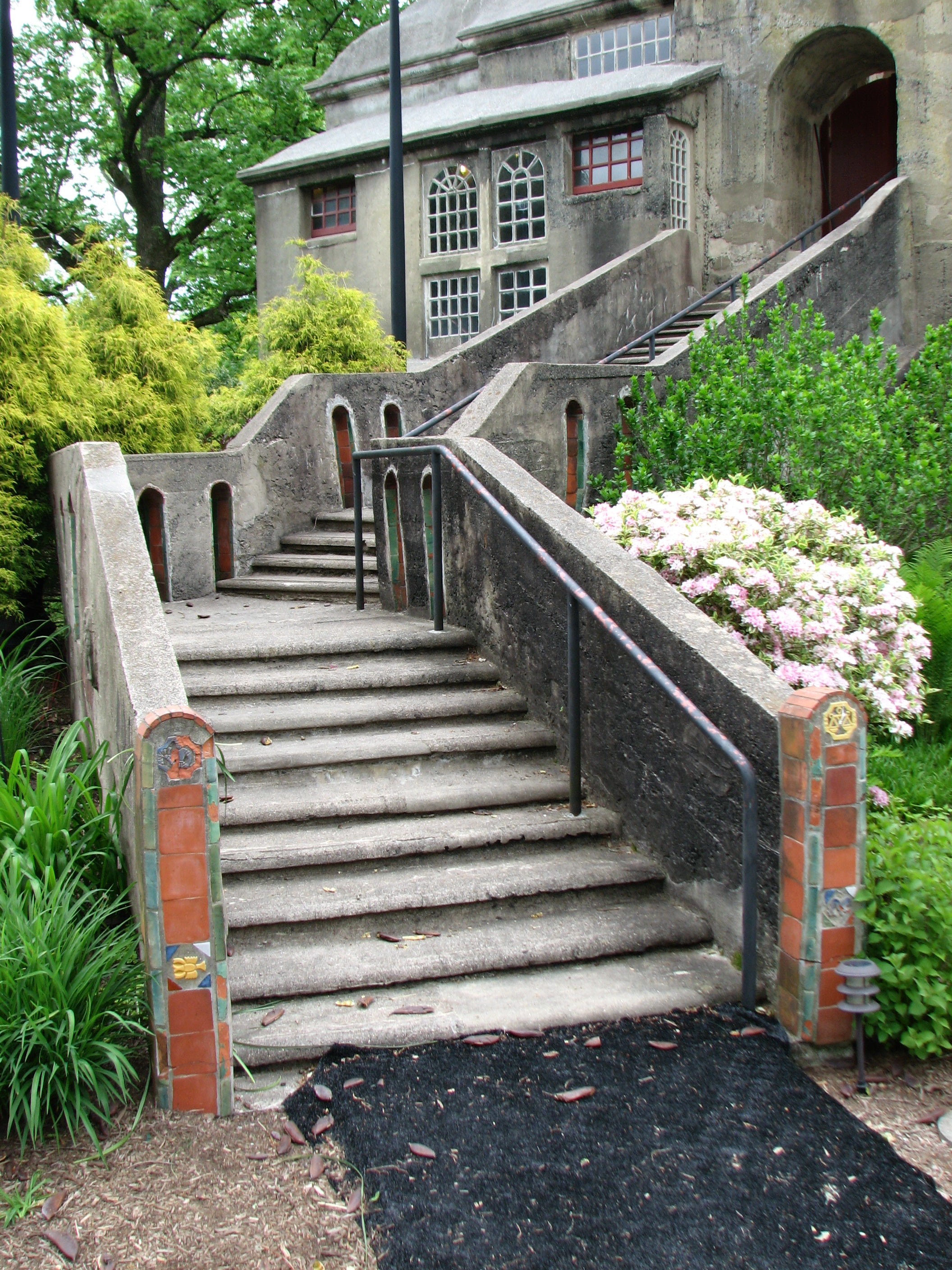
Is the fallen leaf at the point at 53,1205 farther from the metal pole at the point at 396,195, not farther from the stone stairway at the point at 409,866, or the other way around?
the metal pole at the point at 396,195

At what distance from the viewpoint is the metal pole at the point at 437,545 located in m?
6.24

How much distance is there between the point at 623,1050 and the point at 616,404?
574cm

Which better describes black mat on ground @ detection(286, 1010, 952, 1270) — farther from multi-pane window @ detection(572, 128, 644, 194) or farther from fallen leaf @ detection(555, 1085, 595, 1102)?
multi-pane window @ detection(572, 128, 644, 194)

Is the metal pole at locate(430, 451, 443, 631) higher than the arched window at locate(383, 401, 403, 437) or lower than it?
lower

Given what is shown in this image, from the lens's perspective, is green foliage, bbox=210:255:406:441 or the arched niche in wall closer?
green foliage, bbox=210:255:406:441

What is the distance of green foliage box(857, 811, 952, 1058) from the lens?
11.8 feet

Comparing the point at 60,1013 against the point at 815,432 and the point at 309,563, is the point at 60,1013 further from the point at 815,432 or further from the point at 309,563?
the point at 815,432

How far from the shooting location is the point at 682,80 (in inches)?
520

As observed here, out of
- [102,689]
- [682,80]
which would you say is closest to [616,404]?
[102,689]

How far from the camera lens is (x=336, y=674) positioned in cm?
579

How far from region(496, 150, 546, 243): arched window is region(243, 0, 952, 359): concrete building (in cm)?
2

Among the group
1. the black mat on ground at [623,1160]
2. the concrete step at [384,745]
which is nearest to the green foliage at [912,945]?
the black mat on ground at [623,1160]

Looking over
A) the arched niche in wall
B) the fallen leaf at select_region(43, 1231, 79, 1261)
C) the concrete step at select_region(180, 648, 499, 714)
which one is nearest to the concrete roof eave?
the arched niche in wall

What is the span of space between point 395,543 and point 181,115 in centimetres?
2166
